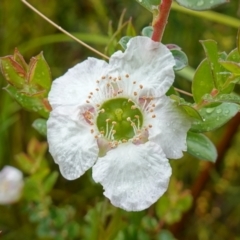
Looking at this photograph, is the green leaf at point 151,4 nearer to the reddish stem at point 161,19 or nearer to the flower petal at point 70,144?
the reddish stem at point 161,19

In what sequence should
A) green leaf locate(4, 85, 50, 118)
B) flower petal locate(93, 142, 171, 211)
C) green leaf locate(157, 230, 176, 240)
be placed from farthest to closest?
1. green leaf locate(157, 230, 176, 240)
2. green leaf locate(4, 85, 50, 118)
3. flower petal locate(93, 142, 171, 211)

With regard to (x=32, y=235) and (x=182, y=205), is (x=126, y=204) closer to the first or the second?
(x=182, y=205)

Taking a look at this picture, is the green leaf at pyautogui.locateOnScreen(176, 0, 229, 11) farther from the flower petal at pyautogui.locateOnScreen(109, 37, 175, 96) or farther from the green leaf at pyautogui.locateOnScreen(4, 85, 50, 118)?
the green leaf at pyautogui.locateOnScreen(4, 85, 50, 118)

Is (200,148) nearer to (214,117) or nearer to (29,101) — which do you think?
(214,117)

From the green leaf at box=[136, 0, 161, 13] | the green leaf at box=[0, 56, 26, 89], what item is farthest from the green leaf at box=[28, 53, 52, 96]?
the green leaf at box=[136, 0, 161, 13]

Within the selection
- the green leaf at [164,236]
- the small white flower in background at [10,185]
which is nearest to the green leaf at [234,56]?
the green leaf at [164,236]
